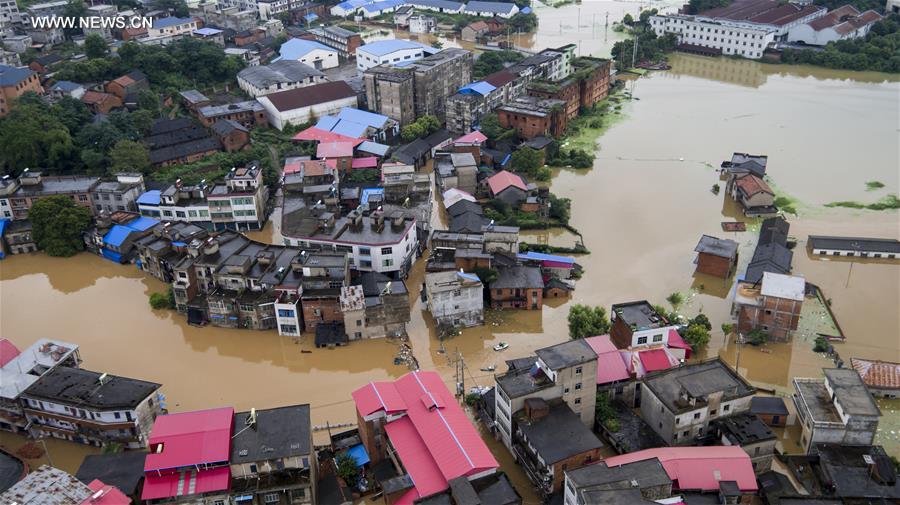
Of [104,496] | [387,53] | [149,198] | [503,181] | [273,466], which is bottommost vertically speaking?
[273,466]

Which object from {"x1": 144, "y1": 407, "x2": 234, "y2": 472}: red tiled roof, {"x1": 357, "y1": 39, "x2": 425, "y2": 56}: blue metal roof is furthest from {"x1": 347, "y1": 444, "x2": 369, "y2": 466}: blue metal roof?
{"x1": 357, "y1": 39, "x2": 425, "y2": 56}: blue metal roof

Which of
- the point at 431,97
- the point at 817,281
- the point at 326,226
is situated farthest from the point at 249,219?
the point at 817,281

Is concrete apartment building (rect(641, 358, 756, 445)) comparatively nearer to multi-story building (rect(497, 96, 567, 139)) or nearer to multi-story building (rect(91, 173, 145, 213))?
multi-story building (rect(497, 96, 567, 139))

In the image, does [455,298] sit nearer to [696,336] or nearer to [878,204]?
[696,336]

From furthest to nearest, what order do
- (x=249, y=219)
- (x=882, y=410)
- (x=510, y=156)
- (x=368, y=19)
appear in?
(x=368, y=19) → (x=510, y=156) → (x=249, y=219) → (x=882, y=410)

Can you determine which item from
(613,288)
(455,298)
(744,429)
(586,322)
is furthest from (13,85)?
(744,429)

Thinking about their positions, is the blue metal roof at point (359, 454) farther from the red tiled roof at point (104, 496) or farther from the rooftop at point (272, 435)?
the red tiled roof at point (104, 496)

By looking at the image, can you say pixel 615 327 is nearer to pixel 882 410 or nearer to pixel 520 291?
pixel 520 291
